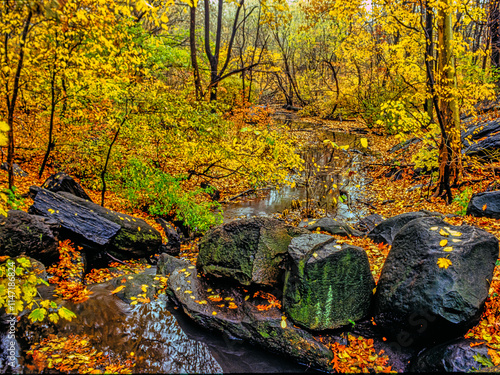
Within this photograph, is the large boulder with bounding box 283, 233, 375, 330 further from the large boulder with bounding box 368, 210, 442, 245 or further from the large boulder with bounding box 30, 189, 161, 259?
the large boulder with bounding box 30, 189, 161, 259

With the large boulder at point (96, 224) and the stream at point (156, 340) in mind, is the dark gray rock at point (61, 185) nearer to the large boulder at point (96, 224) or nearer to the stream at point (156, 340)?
the large boulder at point (96, 224)

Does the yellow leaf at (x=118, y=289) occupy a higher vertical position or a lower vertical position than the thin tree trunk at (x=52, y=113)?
lower

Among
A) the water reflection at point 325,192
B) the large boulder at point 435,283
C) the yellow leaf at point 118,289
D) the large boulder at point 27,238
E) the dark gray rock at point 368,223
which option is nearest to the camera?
the large boulder at point 435,283

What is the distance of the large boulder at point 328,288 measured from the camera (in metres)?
4.09

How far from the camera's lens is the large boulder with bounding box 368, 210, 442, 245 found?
6508 millimetres

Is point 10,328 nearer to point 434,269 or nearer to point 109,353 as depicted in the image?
point 109,353

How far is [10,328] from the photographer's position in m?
3.67

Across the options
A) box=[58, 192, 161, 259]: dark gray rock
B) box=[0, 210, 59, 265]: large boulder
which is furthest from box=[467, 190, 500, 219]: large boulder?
box=[0, 210, 59, 265]: large boulder

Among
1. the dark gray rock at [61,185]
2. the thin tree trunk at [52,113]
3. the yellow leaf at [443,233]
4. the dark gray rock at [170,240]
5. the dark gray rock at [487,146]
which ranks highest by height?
the thin tree trunk at [52,113]

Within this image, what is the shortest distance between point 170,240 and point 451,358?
6.54m

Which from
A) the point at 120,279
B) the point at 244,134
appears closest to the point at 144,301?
the point at 120,279

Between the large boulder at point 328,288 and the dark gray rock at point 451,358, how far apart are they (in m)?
0.87

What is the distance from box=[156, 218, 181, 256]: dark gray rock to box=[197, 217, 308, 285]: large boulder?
271 centimetres

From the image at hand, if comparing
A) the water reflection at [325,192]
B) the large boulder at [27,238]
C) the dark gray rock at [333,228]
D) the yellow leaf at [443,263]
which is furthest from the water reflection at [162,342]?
the water reflection at [325,192]
